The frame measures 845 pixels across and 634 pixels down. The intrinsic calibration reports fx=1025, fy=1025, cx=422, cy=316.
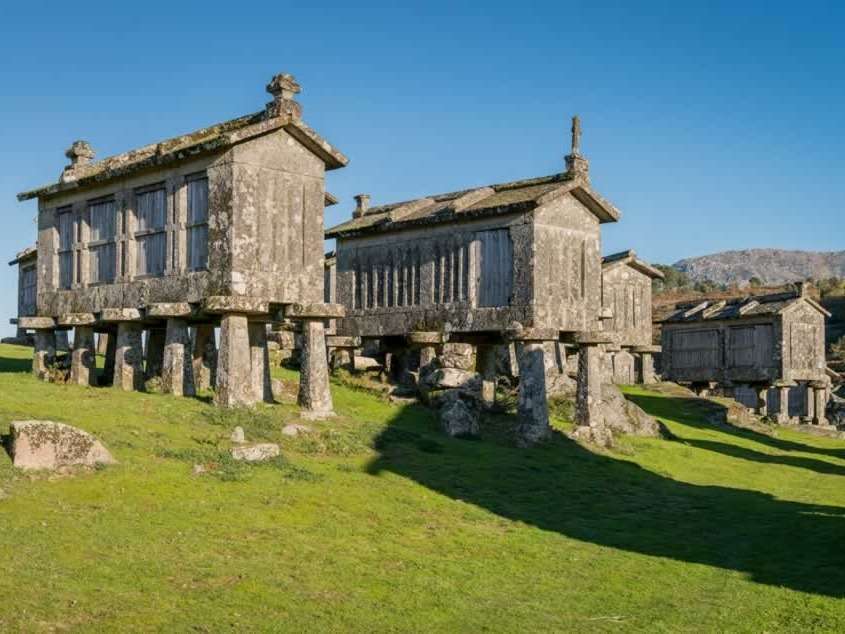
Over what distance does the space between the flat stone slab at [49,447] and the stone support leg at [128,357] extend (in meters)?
8.20

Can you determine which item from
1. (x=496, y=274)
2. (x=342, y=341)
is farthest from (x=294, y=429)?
(x=342, y=341)

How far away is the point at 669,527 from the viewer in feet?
55.5

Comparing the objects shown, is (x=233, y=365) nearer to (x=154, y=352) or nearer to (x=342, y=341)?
(x=154, y=352)

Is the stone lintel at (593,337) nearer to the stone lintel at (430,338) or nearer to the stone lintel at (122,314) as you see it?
the stone lintel at (430,338)

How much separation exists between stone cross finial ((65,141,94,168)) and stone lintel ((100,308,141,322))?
4946mm

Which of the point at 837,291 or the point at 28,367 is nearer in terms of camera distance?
the point at 28,367

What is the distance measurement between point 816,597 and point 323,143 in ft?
43.9

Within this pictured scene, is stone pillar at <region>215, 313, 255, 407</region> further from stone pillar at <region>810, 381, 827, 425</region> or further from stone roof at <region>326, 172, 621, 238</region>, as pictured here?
stone pillar at <region>810, 381, 827, 425</region>

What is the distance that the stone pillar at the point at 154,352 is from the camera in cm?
2448

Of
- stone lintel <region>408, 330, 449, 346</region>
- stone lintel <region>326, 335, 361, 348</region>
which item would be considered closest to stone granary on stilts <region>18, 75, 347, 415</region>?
stone lintel <region>408, 330, 449, 346</region>

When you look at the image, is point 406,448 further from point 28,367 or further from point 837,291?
point 837,291

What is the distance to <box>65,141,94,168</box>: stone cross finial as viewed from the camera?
25.1 m

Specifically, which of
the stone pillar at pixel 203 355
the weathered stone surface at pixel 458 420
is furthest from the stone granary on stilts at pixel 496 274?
the stone pillar at pixel 203 355

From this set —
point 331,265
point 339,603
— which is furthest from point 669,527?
point 331,265
